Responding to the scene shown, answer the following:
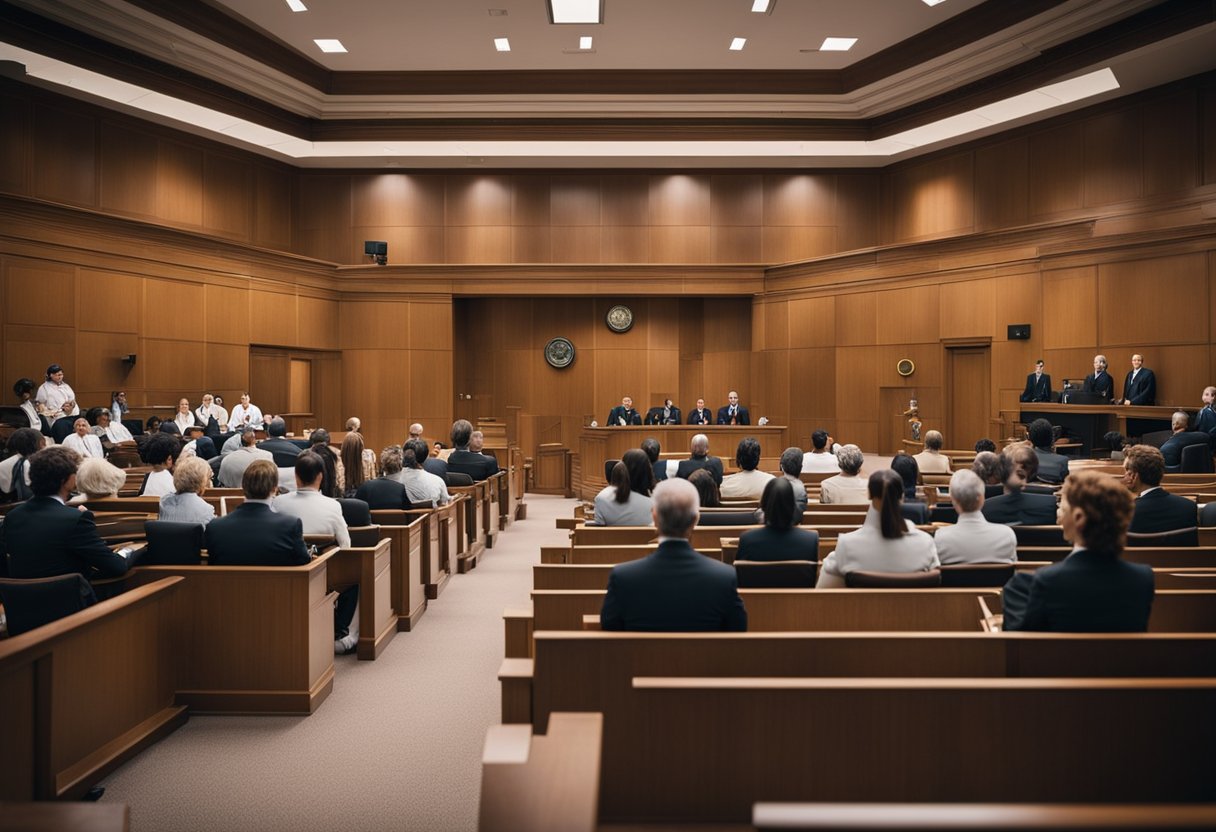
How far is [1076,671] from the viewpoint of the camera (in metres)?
2.32

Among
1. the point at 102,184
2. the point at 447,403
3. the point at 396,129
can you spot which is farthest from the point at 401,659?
the point at 396,129

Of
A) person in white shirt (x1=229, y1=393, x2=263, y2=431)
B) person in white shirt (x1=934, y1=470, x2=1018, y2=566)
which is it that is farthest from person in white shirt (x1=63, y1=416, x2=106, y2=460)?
person in white shirt (x1=934, y1=470, x2=1018, y2=566)

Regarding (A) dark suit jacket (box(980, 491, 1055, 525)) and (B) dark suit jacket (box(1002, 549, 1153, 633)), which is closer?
(B) dark suit jacket (box(1002, 549, 1153, 633))

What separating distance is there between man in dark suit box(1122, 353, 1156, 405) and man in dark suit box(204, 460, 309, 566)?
996 cm

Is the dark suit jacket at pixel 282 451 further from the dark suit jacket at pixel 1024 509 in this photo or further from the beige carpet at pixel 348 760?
the dark suit jacket at pixel 1024 509

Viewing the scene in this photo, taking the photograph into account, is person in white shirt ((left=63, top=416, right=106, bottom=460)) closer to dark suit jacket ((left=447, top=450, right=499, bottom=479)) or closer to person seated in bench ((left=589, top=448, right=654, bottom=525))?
dark suit jacket ((left=447, top=450, right=499, bottom=479))

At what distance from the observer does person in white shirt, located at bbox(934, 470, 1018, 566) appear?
12.0ft

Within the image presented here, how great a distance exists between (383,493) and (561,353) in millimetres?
10501

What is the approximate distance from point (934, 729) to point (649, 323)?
14864 millimetres

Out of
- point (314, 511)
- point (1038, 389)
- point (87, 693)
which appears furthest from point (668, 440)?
point (87, 693)

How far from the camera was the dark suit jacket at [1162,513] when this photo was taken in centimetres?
439

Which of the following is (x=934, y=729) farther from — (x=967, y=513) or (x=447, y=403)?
(x=447, y=403)

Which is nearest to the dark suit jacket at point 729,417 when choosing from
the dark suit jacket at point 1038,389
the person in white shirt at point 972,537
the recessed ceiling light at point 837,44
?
the dark suit jacket at point 1038,389

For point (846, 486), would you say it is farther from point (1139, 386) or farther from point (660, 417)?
point (660, 417)
